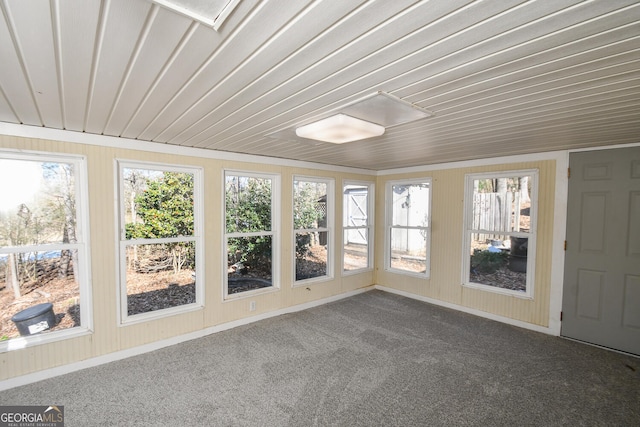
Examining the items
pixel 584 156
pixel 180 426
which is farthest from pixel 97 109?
pixel 584 156

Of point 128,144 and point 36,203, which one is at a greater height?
point 128,144

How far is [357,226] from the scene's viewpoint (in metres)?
5.25

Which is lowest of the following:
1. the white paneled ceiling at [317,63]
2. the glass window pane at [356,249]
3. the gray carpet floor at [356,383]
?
the gray carpet floor at [356,383]

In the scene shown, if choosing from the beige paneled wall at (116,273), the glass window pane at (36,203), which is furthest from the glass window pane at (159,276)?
the glass window pane at (36,203)

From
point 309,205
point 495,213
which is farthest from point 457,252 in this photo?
point 309,205

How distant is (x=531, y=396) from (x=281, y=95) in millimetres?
3066

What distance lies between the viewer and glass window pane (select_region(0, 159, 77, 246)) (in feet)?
8.07

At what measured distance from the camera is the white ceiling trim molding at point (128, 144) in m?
2.42

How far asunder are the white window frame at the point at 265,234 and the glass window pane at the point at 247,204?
0.06 m

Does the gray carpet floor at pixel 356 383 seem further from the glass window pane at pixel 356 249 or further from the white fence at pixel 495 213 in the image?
the glass window pane at pixel 356 249

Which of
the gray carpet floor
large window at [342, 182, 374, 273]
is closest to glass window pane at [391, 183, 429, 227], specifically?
large window at [342, 182, 374, 273]

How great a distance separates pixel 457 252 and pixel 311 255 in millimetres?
2304

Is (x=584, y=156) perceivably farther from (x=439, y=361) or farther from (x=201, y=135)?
(x=201, y=135)

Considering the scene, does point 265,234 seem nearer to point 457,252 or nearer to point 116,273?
point 116,273
